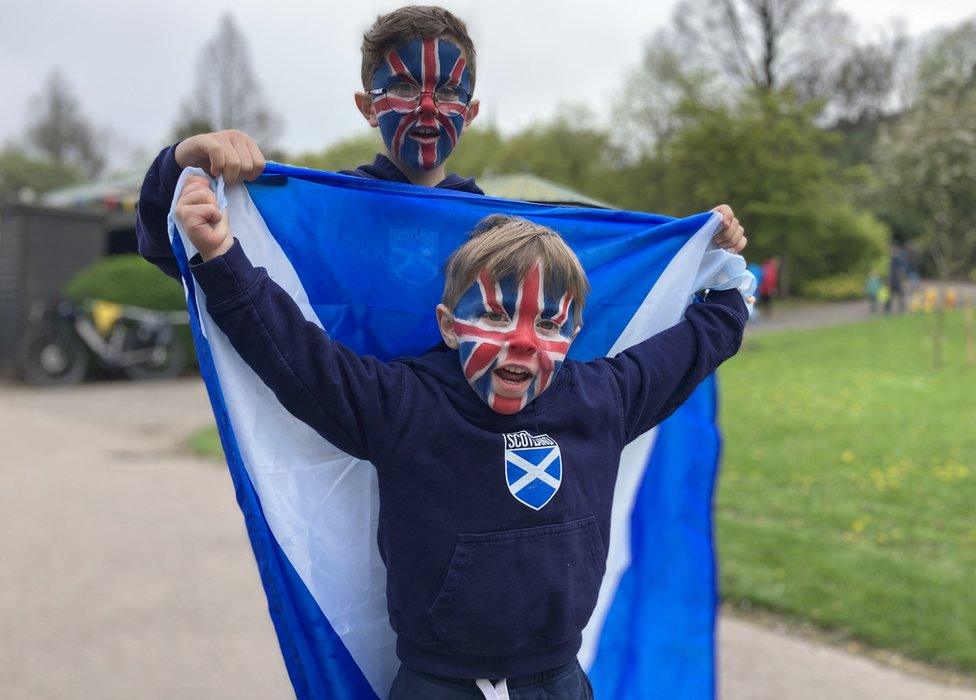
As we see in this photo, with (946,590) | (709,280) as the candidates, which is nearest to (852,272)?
(946,590)

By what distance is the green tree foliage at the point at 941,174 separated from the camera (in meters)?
16.0

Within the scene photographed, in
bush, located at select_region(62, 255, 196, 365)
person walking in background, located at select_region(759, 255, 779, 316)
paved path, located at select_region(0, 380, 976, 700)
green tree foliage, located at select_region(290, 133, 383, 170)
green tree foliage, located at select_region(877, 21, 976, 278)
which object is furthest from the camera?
green tree foliage, located at select_region(290, 133, 383, 170)

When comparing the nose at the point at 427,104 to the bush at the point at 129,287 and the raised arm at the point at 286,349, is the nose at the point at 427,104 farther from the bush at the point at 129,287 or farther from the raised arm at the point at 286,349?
the bush at the point at 129,287

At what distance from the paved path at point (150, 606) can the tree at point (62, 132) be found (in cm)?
4830

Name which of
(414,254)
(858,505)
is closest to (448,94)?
(414,254)

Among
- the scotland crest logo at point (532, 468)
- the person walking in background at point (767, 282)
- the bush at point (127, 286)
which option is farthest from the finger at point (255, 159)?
the person walking in background at point (767, 282)

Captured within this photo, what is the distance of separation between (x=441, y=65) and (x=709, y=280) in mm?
951

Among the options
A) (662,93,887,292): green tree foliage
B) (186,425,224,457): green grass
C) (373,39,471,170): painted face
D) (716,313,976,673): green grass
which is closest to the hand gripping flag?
(373,39,471,170): painted face

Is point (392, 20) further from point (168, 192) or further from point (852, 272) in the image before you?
point (852, 272)

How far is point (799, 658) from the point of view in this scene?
4121 mm

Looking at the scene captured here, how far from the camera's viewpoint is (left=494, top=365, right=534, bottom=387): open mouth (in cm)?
172

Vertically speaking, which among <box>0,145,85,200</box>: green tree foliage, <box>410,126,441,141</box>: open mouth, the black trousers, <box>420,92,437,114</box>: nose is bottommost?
the black trousers

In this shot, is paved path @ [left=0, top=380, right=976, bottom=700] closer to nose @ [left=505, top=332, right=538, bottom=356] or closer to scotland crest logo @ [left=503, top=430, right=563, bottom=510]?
scotland crest logo @ [left=503, top=430, right=563, bottom=510]

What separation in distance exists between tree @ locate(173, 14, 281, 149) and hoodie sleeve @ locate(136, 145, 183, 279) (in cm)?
4493
